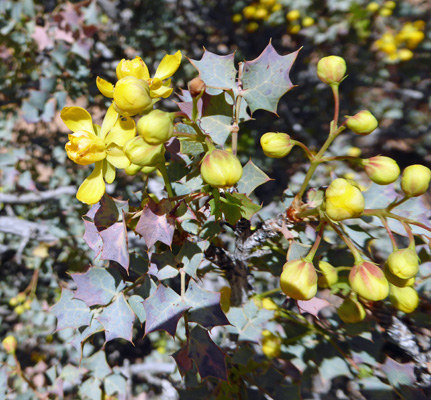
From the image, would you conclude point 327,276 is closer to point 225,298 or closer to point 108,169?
point 225,298

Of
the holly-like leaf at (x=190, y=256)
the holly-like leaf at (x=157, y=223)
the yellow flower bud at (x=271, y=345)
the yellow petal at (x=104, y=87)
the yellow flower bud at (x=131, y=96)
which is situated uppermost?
the yellow flower bud at (x=131, y=96)

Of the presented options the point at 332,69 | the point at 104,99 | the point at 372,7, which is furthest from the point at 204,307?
the point at 372,7

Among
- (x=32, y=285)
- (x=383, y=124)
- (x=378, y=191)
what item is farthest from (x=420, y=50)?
(x=32, y=285)

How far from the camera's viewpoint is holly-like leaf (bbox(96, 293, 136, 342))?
85 centimetres

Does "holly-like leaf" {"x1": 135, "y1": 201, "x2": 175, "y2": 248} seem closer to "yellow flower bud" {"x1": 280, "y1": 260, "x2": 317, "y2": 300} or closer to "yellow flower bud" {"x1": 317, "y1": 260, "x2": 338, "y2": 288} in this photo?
"yellow flower bud" {"x1": 280, "y1": 260, "x2": 317, "y2": 300}

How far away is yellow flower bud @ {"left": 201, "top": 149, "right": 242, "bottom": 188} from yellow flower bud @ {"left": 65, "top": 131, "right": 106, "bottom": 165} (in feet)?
0.99

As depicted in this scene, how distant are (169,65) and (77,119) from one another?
0.28 m

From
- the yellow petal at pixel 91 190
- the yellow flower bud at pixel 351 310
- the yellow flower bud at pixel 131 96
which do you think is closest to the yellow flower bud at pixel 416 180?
the yellow flower bud at pixel 351 310

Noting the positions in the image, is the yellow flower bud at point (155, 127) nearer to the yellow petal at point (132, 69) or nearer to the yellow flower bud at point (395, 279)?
the yellow petal at point (132, 69)

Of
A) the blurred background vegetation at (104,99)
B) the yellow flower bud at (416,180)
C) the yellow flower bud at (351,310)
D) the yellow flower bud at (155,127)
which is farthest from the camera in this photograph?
the blurred background vegetation at (104,99)

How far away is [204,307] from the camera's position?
0.84 m

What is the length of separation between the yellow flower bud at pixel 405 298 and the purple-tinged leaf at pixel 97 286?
27.6 inches

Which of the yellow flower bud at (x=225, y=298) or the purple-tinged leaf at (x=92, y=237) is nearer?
the purple-tinged leaf at (x=92, y=237)

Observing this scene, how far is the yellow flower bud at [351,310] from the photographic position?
3.02ft
